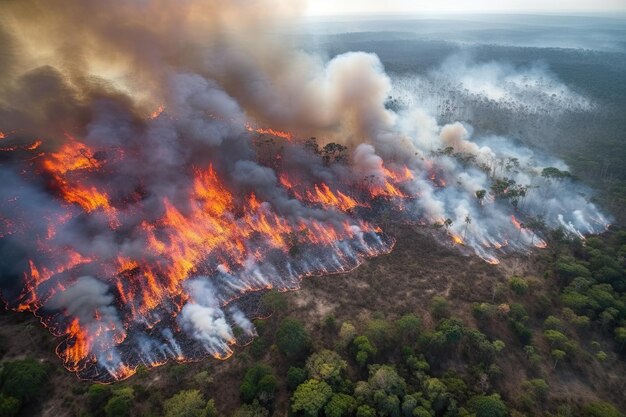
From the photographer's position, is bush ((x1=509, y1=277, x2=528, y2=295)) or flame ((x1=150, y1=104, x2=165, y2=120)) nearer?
bush ((x1=509, y1=277, x2=528, y2=295))

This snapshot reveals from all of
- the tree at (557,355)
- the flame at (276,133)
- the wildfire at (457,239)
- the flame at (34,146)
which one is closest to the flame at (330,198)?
the flame at (276,133)

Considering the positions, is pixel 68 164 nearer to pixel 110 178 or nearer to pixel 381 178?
pixel 110 178

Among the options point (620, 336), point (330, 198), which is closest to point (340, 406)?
point (620, 336)

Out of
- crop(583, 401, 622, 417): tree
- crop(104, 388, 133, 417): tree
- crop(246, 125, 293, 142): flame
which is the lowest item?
crop(583, 401, 622, 417): tree

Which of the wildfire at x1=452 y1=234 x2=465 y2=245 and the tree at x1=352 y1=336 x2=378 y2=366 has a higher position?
the tree at x1=352 y1=336 x2=378 y2=366

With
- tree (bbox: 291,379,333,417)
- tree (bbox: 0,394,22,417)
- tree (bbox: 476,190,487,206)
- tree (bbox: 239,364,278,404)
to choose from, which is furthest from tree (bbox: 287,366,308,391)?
tree (bbox: 476,190,487,206)

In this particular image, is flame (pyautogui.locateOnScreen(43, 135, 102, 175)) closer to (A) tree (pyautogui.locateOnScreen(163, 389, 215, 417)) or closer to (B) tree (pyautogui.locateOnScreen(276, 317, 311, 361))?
(A) tree (pyautogui.locateOnScreen(163, 389, 215, 417))
